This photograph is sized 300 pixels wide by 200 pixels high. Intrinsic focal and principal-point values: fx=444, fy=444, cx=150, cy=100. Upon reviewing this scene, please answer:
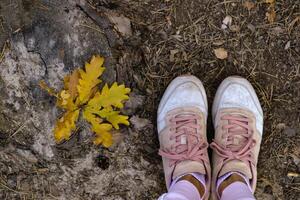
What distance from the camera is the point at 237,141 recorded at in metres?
2.70

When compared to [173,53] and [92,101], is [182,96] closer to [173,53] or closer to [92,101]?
[173,53]

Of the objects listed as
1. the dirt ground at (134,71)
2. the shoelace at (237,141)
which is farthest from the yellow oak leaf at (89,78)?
the shoelace at (237,141)

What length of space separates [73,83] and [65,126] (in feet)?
0.93

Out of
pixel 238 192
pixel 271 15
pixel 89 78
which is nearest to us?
pixel 238 192

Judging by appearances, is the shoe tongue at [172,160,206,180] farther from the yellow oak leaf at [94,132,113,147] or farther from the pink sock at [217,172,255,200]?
the yellow oak leaf at [94,132,113,147]

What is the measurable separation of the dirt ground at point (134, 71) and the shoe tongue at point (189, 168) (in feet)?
0.73

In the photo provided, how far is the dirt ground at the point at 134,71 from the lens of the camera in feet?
8.63

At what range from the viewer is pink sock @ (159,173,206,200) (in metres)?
2.35

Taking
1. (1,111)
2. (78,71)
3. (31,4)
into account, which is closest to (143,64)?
(78,71)

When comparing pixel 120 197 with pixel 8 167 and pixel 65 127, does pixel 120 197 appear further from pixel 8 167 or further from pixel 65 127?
pixel 8 167

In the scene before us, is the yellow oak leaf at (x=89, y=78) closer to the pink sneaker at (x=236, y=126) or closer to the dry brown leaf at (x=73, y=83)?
the dry brown leaf at (x=73, y=83)

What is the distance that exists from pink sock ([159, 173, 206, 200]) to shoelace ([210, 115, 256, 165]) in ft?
0.65

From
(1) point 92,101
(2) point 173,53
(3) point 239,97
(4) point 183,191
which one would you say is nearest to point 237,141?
(3) point 239,97

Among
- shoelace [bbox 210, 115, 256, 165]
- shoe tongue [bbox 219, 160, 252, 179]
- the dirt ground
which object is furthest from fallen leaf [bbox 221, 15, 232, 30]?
shoe tongue [bbox 219, 160, 252, 179]
